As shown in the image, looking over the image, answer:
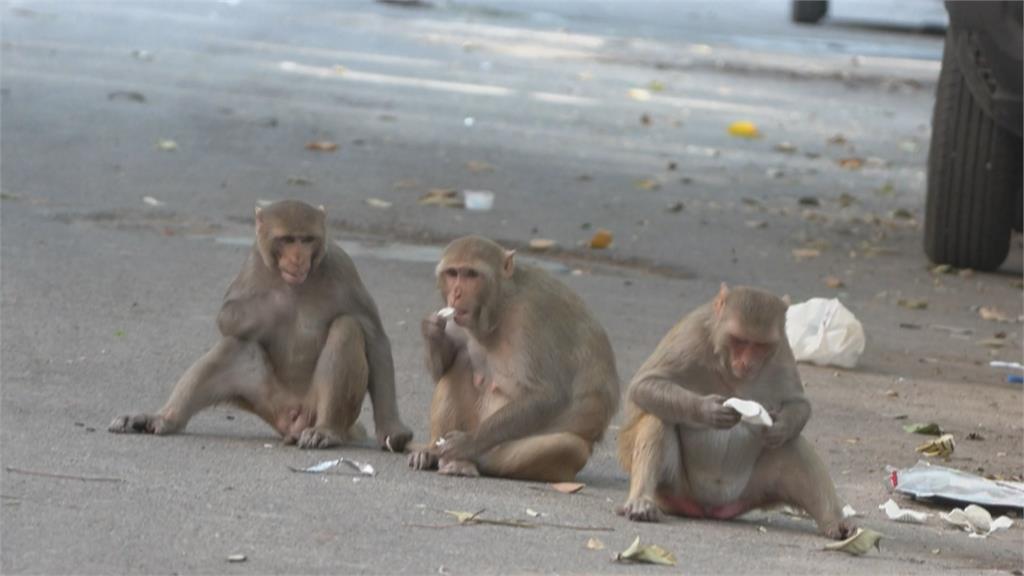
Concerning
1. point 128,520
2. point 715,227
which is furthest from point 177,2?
point 128,520

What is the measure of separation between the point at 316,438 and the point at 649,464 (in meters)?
1.27

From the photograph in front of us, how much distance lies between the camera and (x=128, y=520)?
5551mm

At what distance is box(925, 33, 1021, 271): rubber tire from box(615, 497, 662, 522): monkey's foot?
6.16 m

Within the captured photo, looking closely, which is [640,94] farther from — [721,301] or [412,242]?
[721,301]

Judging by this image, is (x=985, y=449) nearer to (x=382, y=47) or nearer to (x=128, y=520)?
(x=128, y=520)

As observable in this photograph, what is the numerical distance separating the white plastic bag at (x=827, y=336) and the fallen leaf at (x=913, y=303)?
6.07 ft

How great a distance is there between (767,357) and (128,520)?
6.35 feet

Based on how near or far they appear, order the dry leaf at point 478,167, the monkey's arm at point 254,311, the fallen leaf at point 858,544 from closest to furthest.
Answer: the fallen leaf at point 858,544
the monkey's arm at point 254,311
the dry leaf at point 478,167

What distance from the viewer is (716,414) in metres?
6.18

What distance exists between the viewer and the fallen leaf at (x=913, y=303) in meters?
11.3

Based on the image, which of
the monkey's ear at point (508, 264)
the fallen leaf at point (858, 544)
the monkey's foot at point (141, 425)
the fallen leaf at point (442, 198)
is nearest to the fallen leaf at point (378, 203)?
the fallen leaf at point (442, 198)

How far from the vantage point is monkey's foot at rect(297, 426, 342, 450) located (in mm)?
7031

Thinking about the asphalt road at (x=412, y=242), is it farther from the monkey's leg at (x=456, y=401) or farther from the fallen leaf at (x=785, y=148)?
the monkey's leg at (x=456, y=401)

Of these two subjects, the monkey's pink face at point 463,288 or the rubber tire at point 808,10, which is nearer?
the monkey's pink face at point 463,288
